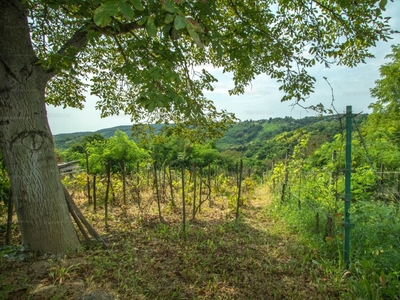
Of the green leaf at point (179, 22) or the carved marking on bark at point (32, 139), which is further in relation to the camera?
the carved marking on bark at point (32, 139)

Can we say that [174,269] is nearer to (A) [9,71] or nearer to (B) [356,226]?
A: (B) [356,226]

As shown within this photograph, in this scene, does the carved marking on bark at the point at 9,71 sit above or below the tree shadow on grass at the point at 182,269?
above

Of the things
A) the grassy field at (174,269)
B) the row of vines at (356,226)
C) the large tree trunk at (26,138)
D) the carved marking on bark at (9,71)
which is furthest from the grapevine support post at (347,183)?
the carved marking on bark at (9,71)

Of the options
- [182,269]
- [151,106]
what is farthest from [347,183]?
[151,106]

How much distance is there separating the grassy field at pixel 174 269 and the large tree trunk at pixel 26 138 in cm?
40

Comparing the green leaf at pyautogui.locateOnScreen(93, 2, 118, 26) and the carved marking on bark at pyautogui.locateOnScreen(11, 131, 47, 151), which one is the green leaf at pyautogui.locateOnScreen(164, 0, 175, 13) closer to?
the green leaf at pyautogui.locateOnScreen(93, 2, 118, 26)

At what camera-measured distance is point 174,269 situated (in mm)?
2906

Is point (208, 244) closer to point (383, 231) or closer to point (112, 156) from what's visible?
point (383, 231)

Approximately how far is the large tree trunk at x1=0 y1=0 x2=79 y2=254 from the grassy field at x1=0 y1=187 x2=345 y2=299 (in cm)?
40

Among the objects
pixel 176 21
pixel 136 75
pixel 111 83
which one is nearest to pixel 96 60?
pixel 111 83

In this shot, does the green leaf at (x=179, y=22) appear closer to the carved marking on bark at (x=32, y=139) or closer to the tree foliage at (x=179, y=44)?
the tree foliage at (x=179, y=44)

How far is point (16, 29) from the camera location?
2.79 meters

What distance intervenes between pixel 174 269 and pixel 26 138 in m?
2.43

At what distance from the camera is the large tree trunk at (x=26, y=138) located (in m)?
2.72
